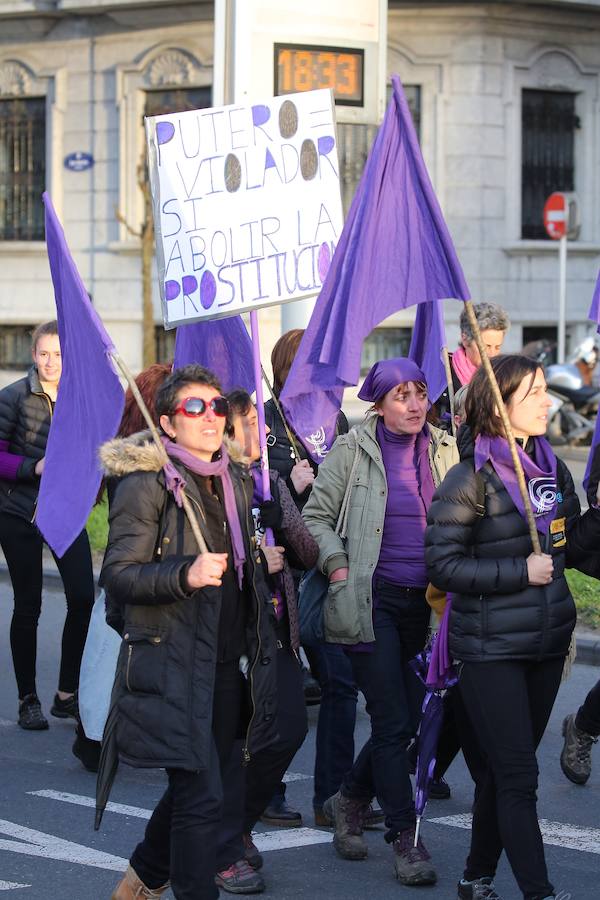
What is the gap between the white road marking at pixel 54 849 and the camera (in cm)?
541

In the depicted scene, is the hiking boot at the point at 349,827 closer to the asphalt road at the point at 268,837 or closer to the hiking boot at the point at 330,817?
the asphalt road at the point at 268,837

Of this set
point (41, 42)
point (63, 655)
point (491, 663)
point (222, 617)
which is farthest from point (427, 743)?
point (41, 42)

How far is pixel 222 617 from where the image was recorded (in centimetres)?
466

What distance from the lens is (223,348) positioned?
6.57m

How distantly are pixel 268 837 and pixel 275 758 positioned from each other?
0.80 metres

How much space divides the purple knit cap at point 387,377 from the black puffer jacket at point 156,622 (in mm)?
1196

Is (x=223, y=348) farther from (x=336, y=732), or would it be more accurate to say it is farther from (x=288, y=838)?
(x=288, y=838)

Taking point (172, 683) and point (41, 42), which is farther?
point (41, 42)

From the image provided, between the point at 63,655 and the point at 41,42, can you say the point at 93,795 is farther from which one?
the point at 41,42

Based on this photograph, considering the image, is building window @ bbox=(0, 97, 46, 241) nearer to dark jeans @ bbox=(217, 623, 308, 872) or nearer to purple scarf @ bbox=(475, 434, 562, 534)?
dark jeans @ bbox=(217, 623, 308, 872)

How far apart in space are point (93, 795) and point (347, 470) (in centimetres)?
179

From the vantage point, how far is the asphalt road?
17.0 ft

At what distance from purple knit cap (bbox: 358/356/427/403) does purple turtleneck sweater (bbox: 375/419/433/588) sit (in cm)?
18

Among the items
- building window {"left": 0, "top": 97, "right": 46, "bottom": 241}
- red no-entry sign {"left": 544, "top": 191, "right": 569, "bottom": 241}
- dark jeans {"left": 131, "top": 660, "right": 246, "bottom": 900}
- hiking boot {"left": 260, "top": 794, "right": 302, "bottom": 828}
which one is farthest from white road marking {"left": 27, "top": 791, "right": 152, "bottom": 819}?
building window {"left": 0, "top": 97, "right": 46, "bottom": 241}
